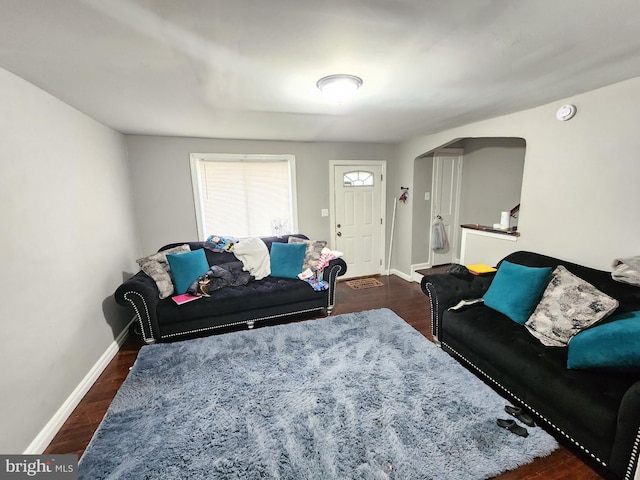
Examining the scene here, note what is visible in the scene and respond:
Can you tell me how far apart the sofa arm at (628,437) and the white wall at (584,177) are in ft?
4.67

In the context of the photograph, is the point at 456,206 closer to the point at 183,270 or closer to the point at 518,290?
the point at 518,290

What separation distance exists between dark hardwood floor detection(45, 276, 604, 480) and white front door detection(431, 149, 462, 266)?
128cm

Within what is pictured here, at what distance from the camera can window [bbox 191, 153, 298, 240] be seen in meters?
3.93

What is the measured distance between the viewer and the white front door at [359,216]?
459cm

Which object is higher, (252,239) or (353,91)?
(353,91)

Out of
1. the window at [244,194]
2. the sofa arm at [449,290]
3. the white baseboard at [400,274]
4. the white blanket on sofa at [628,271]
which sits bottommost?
the white baseboard at [400,274]

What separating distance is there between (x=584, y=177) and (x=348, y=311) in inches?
106

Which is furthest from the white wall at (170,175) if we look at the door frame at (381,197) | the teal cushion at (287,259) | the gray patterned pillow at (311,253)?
the teal cushion at (287,259)

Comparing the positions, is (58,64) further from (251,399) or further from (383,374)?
(383,374)

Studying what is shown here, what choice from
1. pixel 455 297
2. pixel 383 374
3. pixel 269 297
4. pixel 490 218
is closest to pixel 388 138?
pixel 490 218

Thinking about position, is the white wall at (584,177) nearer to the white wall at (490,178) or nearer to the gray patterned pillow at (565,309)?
the gray patterned pillow at (565,309)

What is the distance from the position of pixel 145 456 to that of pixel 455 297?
101 inches

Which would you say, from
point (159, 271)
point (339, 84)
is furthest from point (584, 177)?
point (159, 271)

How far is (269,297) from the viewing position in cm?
313
